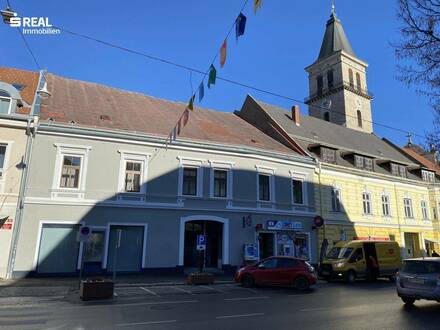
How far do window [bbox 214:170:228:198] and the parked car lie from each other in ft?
41.1

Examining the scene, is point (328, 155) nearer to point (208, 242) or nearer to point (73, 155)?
point (208, 242)

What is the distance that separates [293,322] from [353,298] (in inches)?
229

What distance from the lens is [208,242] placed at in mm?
23625

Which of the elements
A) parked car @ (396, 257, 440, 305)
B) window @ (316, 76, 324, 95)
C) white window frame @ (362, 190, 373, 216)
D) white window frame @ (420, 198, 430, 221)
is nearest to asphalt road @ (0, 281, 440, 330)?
parked car @ (396, 257, 440, 305)

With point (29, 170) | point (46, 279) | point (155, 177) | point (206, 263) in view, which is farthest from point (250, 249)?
point (29, 170)

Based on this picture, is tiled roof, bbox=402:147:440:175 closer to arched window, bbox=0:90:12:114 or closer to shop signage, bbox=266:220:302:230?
shop signage, bbox=266:220:302:230

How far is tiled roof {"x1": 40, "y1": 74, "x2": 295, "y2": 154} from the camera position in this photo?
21594 millimetres

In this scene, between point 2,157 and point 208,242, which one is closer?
point 2,157

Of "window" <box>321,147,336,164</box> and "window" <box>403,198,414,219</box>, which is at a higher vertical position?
"window" <box>321,147,336,164</box>

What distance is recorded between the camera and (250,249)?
75.6 ft

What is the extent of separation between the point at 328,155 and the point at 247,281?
15420mm

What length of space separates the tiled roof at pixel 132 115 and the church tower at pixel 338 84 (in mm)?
29550

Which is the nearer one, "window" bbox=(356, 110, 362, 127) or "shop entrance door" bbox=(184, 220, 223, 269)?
"shop entrance door" bbox=(184, 220, 223, 269)

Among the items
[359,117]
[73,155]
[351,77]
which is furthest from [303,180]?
[351,77]
